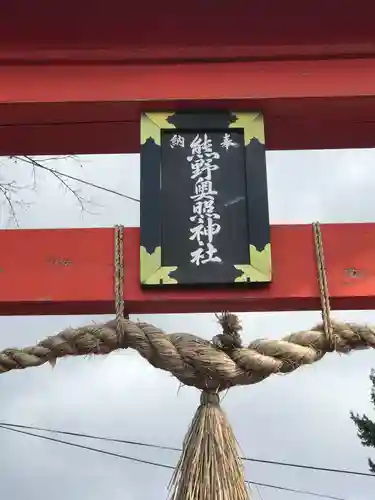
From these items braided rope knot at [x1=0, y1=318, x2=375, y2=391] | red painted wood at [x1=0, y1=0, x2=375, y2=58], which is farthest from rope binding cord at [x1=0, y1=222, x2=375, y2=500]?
red painted wood at [x1=0, y1=0, x2=375, y2=58]

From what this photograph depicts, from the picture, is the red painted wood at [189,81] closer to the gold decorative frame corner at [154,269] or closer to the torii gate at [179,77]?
the torii gate at [179,77]

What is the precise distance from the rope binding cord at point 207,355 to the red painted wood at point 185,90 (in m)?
0.40

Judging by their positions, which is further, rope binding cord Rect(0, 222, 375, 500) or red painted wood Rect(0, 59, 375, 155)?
red painted wood Rect(0, 59, 375, 155)

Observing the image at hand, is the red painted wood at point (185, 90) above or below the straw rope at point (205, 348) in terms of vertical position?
above

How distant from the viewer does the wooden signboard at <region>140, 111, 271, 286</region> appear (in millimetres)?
1319

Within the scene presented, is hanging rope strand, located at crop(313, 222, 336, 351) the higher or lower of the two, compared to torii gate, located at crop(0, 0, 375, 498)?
lower

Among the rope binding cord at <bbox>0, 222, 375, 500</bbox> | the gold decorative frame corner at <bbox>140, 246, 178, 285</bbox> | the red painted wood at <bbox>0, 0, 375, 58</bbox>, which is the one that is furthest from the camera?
the red painted wood at <bbox>0, 0, 375, 58</bbox>

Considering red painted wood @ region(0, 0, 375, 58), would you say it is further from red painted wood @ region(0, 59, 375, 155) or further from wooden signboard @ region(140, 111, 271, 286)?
wooden signboard @ region(140, 111, 271, 286)

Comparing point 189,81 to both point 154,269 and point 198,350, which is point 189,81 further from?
point 198,350

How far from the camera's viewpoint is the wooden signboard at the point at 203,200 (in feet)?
4.33

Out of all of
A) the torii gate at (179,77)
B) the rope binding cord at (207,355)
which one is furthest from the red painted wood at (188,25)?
the rope binding cord at (207,355)

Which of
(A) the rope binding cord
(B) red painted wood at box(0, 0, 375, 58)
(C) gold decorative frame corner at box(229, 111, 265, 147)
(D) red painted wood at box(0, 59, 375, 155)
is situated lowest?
(A) the rope binding cord

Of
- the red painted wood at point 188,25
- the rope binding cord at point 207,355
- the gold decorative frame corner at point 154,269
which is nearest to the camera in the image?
the rope binding cord at point 207,355

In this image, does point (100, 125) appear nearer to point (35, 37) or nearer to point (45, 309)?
point (35, 37)
